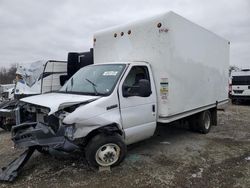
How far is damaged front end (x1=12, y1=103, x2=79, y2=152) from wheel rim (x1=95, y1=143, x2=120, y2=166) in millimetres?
476

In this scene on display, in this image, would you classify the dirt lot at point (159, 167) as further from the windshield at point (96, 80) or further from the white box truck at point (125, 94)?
the windshield at point (96, 80)

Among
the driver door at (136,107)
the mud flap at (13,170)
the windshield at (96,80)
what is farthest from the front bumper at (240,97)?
the mud flap at (13,170)

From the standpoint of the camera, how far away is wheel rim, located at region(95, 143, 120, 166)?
4871 mm

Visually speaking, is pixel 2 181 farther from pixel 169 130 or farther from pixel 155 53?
pixel 169 130

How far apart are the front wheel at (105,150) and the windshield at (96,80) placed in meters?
0.88

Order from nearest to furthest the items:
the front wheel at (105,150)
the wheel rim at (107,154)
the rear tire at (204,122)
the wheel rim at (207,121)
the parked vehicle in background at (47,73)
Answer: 1. the front wheel at (105,150)
2. the wheel rim at (107,154)
3. the rear tire at (204,122)
4. the wheel rim at (207,121)
5. the parked vehicle in background at (47,73)

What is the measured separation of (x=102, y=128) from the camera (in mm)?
4902

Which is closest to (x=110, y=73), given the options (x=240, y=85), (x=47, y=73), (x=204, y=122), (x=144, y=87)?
(x=144, y=87)

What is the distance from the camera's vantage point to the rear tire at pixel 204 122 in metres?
8.25

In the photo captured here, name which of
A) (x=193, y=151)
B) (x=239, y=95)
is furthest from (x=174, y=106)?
(x=239, y=95)

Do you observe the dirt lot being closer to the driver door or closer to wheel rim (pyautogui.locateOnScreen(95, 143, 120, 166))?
wheel rim (pyautogui.locateOnScreen(95, 143, 120, 166))

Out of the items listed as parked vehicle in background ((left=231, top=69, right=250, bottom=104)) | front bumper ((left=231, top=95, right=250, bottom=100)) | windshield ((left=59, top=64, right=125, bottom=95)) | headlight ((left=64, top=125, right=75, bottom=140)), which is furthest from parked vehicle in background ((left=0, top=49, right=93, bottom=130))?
front bumper ((left=231, top=95, right=250, bottom=100))

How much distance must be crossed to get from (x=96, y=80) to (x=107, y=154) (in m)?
1.61

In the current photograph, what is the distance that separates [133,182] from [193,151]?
240 cm
